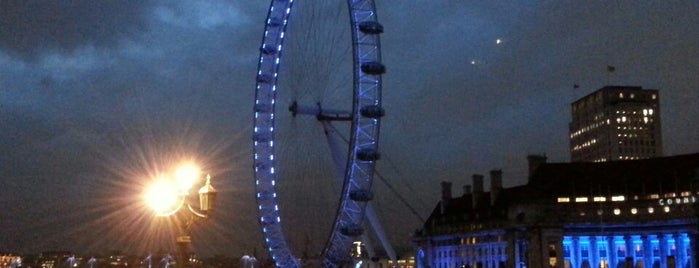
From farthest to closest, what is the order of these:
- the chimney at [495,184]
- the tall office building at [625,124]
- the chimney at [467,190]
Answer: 1. the tall office building at [625,124]
2. the chimney at [467,190]
3. the chimney at [495,184]

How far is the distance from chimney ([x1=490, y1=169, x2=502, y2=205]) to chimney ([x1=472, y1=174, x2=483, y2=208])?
182 inches

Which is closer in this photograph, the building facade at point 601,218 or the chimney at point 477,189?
the building facade at point 601,218

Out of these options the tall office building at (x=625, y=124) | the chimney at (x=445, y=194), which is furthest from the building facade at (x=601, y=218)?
the tall office building at (x=625, y=124)

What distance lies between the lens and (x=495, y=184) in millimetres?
126125

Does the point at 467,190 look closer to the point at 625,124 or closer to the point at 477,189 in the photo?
the point at 477,189

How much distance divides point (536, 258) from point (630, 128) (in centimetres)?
8728

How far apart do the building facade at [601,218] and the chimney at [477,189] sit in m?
9.55

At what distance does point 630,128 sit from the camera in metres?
184

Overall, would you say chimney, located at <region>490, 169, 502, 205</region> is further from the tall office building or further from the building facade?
the tall office building

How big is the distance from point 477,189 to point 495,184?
607 centimetres

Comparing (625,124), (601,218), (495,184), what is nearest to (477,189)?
(495,184)

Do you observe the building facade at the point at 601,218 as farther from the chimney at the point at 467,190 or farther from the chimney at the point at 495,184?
the chimney at the point at 467,190

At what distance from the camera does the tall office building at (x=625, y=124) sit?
18312 centimetres

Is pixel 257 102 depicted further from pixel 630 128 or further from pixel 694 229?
pixel 630 128
